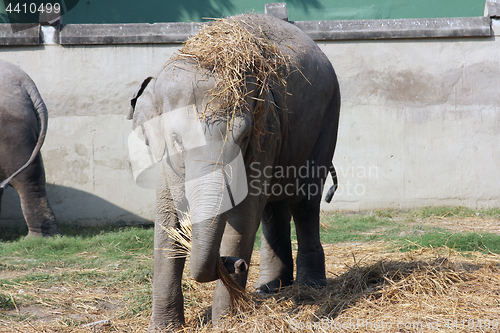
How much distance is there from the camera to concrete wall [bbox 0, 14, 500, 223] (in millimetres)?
7086

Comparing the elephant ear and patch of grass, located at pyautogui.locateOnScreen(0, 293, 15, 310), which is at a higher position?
the elephant ear

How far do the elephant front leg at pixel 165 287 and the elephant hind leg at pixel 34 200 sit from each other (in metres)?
3.62

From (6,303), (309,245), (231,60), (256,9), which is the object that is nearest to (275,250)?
(309,245)

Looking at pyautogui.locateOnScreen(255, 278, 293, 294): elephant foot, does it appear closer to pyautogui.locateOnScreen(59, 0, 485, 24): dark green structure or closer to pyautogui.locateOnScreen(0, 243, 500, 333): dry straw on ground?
pyautogui.locateOnScreen(0, 243, 500, 333): dry straw on ground

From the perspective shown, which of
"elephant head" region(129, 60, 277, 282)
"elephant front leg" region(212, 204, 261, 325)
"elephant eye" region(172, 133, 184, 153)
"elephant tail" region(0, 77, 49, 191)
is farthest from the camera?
"elephant tail" region(0, 77, 49, 191)

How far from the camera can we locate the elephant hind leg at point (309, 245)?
380cm

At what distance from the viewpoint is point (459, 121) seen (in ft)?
24.2

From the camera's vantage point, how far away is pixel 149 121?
8.85 ft

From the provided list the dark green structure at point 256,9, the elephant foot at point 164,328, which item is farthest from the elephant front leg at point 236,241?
the dark green structure at point 256,9

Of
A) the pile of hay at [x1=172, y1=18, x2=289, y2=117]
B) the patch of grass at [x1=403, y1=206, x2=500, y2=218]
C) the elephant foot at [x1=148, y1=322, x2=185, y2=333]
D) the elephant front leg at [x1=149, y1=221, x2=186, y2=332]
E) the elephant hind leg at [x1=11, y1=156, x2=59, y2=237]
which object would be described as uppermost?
the pile of hay at [x1=172, y1=18, x2=289, y2=117]

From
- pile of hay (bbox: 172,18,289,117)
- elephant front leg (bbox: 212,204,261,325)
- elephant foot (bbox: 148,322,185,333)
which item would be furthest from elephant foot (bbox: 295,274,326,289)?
pile of hay (bbox: 172,18,289,117)

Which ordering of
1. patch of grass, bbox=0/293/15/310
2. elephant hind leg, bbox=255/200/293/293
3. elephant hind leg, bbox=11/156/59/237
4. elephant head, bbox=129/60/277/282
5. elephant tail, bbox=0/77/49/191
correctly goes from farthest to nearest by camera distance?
elephant hind leg, bbox=11/156/59/237, elephant tail, bbox=0/77/49/191, elephant hind leg, bbox=255/200/293/293, patch of grass, bbox=0/293/15/310, elephant head, bbox=129/60/277/282

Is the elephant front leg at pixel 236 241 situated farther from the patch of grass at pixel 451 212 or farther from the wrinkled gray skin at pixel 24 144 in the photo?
the patch of grass at pixel 451 212

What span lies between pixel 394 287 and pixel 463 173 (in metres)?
4.82
